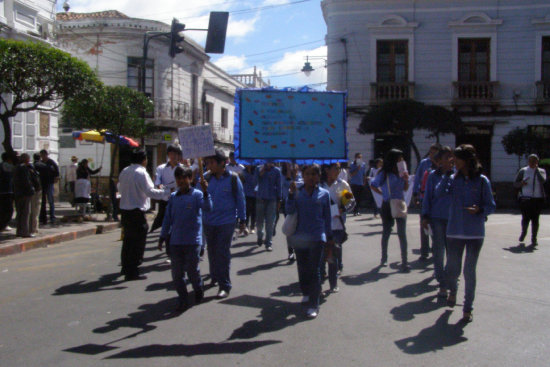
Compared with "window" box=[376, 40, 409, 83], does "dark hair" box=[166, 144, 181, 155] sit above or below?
below

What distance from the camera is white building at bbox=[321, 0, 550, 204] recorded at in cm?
2502

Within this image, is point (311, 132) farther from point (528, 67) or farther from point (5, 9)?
point (528, 67)

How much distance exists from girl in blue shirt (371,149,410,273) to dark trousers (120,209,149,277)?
11.7ft

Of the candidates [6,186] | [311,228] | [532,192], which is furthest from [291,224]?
[6,186]

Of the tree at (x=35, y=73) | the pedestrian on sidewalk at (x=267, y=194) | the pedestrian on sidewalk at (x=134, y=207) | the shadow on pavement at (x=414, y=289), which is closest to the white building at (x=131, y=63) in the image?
the tree at (x=35, y=73)

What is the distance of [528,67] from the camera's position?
2511 centimetres

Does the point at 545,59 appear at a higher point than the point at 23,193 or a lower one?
higher

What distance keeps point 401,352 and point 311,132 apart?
2.89 metres

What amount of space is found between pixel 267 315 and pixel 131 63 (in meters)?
25.3

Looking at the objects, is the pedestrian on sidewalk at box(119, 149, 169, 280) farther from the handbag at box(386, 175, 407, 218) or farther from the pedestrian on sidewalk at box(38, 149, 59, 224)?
the pedestrian on sidewalk at box(38, 149, 59, 224)

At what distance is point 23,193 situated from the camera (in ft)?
36.1

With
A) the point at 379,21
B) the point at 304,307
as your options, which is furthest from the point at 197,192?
the point at 379,21

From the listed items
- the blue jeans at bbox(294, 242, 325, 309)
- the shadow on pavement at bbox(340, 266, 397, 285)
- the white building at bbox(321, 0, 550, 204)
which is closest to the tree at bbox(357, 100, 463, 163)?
the white building at bbox(321, 0, 550, 204)

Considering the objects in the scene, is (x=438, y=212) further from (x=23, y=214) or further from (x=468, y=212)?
(x=23, y=214)
